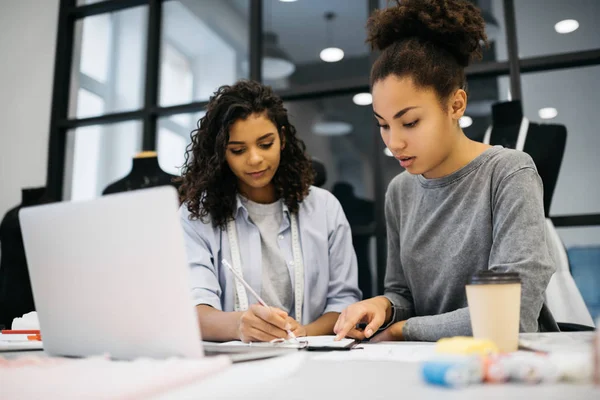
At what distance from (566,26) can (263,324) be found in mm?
2133

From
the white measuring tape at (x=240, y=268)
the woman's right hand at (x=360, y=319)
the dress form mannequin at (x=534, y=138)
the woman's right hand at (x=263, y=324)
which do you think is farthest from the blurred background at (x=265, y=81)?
the woman's right hand at (x=263, y=324)

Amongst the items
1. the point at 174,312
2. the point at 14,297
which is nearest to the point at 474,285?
the point at 174,312

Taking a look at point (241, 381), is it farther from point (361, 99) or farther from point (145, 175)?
point (361, 99)

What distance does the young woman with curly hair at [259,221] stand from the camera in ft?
4.96

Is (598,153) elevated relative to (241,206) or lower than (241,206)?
elevated

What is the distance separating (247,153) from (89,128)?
7.03ft

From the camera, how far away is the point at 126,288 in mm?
647

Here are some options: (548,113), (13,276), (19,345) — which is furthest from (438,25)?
(13,276)

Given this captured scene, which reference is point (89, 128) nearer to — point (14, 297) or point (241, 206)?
point (14, 297)

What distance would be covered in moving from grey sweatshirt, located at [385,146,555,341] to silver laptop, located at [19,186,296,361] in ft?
1.69

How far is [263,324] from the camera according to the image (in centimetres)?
103

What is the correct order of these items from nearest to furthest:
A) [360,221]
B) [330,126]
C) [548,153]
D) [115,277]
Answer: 1. [115,277]
2. [548,153]
3. [360,221]
4. [330,126]

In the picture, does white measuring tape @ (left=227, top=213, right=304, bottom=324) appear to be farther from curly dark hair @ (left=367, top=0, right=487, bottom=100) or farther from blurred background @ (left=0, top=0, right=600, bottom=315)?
blurred background @ (left=0, top=0, right=600, bottom=315)

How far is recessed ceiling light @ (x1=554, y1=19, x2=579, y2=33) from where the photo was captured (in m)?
2.31
